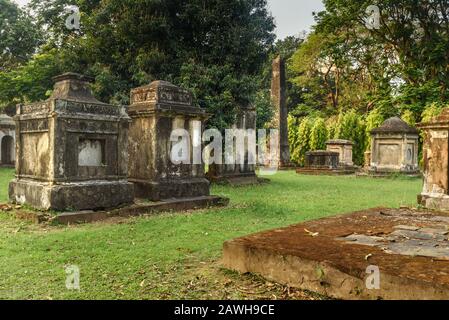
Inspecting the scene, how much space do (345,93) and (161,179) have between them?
24830 mm

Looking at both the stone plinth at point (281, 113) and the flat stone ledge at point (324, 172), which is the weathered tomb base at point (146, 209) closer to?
the flat stone ledge at point (324, 172)

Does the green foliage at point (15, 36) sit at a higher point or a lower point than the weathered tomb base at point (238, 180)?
higher

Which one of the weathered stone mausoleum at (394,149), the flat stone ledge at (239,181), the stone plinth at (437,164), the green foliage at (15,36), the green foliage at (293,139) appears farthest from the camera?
the green foliage at (15,36)

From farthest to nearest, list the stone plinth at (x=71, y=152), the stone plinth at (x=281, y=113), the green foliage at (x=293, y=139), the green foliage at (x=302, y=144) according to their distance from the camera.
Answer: the green foliage at (x=293, y=139) → the green foliage at (x=302, y=144) → the stone plinth at (x=281, y=113) → the stone plinth at (x=71, y=152)

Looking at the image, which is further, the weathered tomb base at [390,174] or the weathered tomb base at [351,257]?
the weathered tomb base at [390,174]

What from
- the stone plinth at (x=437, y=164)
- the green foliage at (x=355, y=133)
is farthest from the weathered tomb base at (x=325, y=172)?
the stone plinth at (x=437, y=164)

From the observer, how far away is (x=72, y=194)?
7.29 meters

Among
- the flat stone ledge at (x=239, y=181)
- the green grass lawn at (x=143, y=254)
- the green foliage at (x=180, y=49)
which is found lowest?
the green grass lawn at (x=143, y=254)

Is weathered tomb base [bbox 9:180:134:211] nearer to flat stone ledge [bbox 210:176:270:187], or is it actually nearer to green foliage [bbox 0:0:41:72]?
flat stone ledge [bbox 210:176:270:187]

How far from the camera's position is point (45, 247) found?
207 inches

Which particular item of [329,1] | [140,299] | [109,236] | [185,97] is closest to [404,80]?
[329,1]

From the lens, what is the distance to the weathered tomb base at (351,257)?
2939mm

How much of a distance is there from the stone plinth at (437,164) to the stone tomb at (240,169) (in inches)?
265

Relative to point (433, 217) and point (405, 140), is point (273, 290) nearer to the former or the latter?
point (433, 217)
